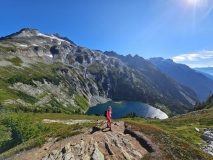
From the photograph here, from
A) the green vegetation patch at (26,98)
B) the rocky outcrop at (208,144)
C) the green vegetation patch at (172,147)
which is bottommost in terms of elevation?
the rocky outcrop at (208,144)

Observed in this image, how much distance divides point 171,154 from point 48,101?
7291 inches

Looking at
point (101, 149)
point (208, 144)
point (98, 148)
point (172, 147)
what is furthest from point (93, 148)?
point (208, 144)

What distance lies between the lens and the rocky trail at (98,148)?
67.7ft

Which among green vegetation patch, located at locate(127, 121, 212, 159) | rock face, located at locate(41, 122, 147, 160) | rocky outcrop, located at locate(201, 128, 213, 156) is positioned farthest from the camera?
rocky outcrop, located at locate(201, 128, 213, 156)

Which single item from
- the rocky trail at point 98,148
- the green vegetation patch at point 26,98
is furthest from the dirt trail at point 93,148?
the green vegetation patch at point 26,98

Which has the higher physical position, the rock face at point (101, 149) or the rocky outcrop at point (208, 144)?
the rock face at point (101, 149)

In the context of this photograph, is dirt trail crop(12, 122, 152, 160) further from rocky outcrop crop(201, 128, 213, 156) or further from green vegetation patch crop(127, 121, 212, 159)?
rocky outcrop crop(201, 128, 213, 156)

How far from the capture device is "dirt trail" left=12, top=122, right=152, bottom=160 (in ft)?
67.7

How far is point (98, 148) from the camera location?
22156mm

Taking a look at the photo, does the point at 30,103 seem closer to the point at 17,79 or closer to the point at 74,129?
the point at 17,79

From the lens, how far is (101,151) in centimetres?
2173

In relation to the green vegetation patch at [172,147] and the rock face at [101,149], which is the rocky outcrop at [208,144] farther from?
the rock face at [101,149]

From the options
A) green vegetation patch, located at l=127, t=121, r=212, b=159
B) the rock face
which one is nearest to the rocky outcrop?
green vegetation patch, located at l=127, t=121, r=212, b=159

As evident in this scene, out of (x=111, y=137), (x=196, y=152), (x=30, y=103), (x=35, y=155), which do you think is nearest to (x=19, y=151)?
(x=35, y=155)
